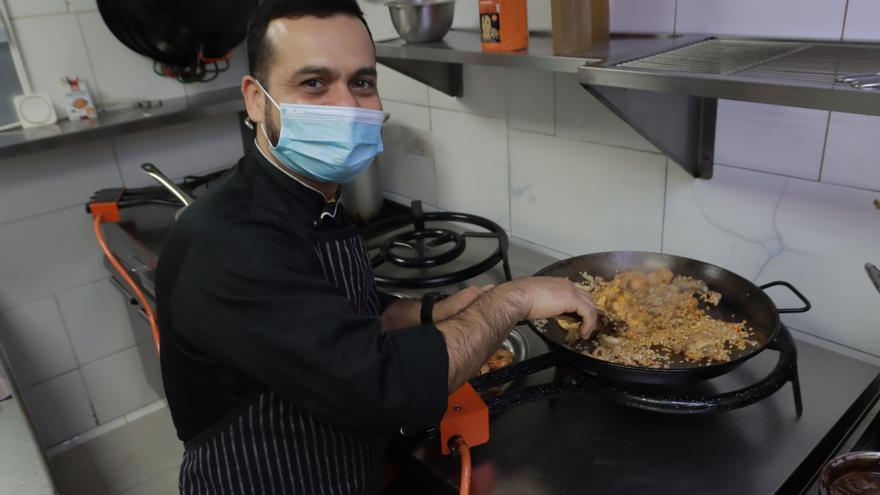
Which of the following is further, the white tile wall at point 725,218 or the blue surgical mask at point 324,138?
the white tile wall at point 725,218

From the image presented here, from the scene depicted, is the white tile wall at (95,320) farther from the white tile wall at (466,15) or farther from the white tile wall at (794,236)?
the white tile wall at (794,236)

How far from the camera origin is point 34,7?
68.9 inches

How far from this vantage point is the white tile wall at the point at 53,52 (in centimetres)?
176

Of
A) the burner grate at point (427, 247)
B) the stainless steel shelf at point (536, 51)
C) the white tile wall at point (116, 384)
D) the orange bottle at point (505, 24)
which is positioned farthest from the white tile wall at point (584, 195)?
the white tile wall at point (116, 384)

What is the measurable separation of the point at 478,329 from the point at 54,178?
1549 millimetres

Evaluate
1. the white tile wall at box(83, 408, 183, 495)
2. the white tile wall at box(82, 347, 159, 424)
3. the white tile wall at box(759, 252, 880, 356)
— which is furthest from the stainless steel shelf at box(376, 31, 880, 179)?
the white tile wall at box(83, 408, 183, 495)

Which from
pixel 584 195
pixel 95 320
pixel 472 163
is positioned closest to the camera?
pixel 584 195

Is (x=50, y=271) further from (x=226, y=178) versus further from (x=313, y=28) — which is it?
(x=313, y=28)

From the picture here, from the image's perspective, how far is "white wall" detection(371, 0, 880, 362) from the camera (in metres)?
1.01

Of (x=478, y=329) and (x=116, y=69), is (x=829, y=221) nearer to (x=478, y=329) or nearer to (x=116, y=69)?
(x=478, y=329)

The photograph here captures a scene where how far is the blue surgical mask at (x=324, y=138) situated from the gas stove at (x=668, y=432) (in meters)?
0.40

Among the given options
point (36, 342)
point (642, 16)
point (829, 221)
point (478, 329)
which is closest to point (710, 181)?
point (829, 221)

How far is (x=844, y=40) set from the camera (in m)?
0.96

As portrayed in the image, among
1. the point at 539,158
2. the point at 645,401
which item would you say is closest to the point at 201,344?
the point at 645,401
